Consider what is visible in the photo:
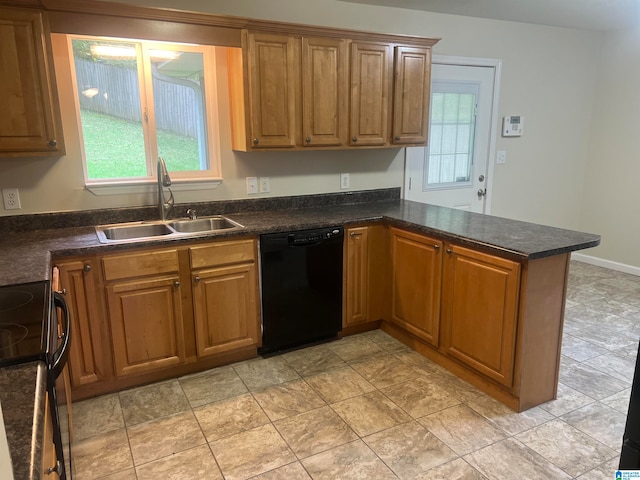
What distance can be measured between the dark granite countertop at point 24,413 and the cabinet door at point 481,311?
6.77 ft

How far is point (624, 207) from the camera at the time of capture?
485 centimetres

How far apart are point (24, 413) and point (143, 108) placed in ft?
7.99

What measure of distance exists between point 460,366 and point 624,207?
3209mm

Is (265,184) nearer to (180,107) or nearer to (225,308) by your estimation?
(180,107)

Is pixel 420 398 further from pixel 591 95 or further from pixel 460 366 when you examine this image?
pixel 591 95

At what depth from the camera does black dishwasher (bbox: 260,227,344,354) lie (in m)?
2.96

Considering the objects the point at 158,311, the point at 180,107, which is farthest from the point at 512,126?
the point at 158,311

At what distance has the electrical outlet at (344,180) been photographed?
3733 mm

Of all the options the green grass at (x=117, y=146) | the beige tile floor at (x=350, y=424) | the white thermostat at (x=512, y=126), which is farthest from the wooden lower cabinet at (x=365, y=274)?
the white thermostat at (x=512, y=126)

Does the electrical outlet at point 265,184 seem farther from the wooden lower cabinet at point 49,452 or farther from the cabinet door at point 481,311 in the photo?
the wooden lower cabinet at point 49,452

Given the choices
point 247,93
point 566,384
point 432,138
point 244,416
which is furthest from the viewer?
point 432,138

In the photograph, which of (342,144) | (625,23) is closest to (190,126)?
(342,144)

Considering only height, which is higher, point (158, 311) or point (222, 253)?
point (222, 253)

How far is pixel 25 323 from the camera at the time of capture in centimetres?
146
